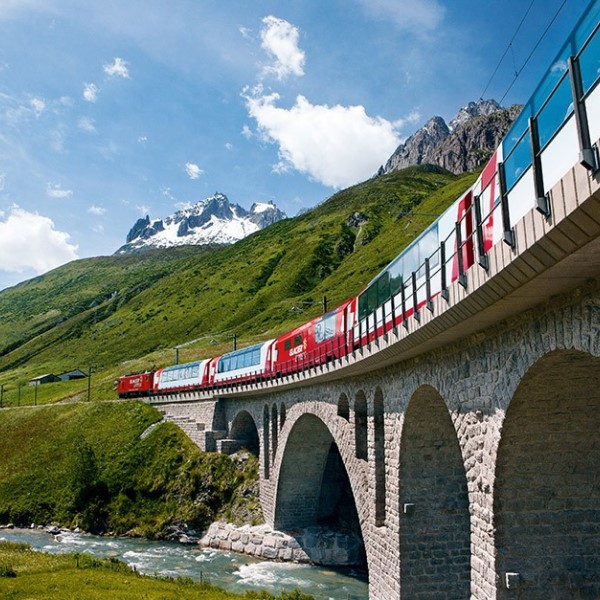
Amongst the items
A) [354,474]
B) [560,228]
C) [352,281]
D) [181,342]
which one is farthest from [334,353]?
[181,342]

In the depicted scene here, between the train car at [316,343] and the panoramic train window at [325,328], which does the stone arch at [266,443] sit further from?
the panoramic train window at [325,328]

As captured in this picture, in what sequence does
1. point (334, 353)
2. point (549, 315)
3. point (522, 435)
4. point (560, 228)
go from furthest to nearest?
point (334, 353), point (522, 435), point (549, 315), point (560, 228)

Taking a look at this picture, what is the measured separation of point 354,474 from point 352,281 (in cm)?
9568

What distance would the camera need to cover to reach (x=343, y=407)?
26719 mm

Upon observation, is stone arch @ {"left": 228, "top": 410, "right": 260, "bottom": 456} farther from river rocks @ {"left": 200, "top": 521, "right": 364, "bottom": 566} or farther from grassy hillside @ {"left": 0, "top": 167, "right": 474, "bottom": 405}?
grassy hillside @ {"left": 0, "top": 167, "right": 474, "bottom": 405}

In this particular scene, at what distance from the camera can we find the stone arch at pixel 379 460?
20.5m

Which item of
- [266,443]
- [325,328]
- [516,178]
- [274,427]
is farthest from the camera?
[266,443]

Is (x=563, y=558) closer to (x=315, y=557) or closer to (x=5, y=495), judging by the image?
(x=315, y=557)

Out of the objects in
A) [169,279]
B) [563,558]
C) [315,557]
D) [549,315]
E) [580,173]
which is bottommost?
[315,557]

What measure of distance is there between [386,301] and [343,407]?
31.3 feet

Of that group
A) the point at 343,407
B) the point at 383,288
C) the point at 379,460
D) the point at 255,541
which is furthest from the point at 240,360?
the point at 379,460

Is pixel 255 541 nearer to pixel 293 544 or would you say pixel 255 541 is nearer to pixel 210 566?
pixel 293 544

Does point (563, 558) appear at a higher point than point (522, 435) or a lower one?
lower

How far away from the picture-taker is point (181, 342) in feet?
408
